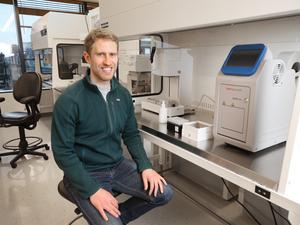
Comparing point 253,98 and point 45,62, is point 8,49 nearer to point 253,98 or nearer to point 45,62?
point 45,62

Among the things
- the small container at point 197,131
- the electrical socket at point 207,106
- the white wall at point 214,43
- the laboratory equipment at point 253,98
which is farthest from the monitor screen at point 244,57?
the electrical socket at point 207,106

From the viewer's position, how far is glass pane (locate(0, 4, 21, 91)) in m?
4.84

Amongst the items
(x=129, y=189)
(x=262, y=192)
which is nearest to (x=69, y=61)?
(x=129, y=189)

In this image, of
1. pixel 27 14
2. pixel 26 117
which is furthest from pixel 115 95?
pixel 27 14

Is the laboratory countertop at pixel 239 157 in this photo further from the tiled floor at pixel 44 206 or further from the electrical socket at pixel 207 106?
the tiled floor at pixel 44 206

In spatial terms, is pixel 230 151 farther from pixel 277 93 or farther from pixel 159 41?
pixel 159 41

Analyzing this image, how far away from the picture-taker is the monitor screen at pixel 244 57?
1.09 m

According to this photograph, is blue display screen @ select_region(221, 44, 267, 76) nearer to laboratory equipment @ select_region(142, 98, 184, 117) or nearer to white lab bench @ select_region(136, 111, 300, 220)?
white lab bench @ select_region(136, 111, 300, 220)

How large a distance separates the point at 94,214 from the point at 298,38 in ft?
4.94

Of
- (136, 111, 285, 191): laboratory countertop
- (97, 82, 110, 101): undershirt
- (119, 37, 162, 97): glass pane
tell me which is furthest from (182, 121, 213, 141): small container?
(119, 37, 162, 97): glass pane

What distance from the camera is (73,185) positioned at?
119 centimetres

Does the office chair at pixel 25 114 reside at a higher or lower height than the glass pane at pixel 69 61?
lower

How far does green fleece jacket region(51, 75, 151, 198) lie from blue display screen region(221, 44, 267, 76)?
61cm

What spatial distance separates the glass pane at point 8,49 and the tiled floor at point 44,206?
312 centimetres
